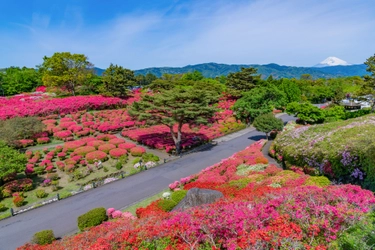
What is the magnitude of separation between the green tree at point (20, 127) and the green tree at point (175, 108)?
13122 mm

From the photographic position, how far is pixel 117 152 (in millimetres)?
24469

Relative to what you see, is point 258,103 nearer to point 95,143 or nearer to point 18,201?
point 95,143

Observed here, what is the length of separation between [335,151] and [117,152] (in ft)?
66.6

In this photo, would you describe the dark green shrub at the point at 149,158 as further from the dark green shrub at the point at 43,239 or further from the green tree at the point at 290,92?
the green tree at the point at 290,92

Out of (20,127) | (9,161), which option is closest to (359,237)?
(9,161)

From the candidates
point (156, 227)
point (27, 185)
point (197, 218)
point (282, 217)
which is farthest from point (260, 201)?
point (27, 185)

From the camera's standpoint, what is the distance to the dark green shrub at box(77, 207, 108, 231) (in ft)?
39.9

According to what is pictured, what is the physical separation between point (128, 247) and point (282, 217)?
483 cm

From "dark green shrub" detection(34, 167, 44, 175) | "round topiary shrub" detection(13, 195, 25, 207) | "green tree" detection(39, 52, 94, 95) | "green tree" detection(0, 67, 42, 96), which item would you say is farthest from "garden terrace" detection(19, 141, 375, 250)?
"green tree" detection(0, 67, 42, 96)

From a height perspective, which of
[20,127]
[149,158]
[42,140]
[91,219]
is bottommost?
[149,158]

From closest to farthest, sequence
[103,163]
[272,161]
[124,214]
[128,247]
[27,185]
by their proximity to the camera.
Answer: [128,247], [124,214], [27,185], [272,161], [103,163]

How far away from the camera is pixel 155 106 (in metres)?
23.4

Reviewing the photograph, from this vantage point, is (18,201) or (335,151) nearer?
(335,151)

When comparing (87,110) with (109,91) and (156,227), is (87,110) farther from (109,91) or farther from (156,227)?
(156,227)
